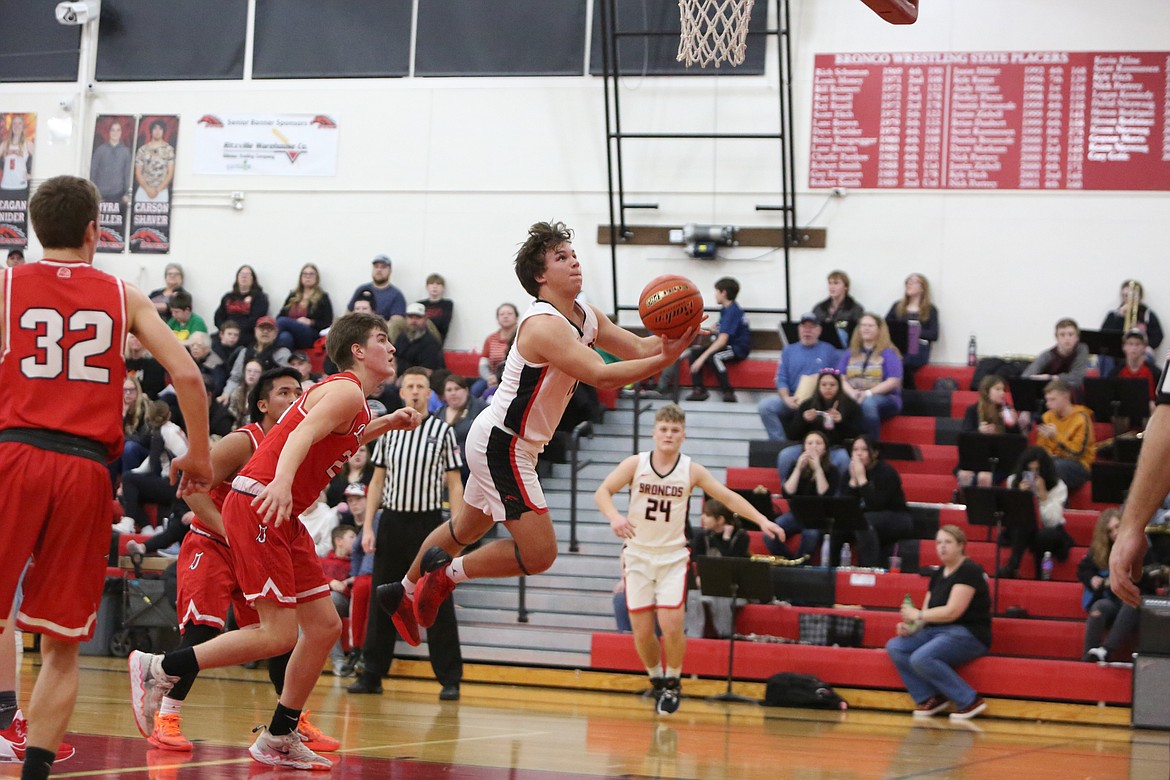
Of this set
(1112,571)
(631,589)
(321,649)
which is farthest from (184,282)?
(1112,571)

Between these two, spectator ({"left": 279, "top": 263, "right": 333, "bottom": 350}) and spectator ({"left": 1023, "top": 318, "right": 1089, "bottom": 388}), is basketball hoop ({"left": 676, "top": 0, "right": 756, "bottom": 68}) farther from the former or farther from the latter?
spectator ({"left": 279, "top": 263, "right": 333, "bottom": 350})

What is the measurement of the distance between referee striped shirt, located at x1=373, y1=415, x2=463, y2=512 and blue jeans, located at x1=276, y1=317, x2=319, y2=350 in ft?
19.7

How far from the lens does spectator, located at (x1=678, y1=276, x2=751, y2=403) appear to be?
13.5 m

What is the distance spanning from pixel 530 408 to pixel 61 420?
7.00ft

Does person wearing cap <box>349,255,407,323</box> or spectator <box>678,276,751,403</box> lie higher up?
person wearing cap <box>349,255,407,323</box>

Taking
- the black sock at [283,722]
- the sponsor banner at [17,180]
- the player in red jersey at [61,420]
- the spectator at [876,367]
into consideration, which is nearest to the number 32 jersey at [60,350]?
the player in red jersey at [61,420]

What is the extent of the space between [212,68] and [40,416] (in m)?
13.5

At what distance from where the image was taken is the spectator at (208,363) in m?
13.7

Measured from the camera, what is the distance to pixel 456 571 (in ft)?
19.4

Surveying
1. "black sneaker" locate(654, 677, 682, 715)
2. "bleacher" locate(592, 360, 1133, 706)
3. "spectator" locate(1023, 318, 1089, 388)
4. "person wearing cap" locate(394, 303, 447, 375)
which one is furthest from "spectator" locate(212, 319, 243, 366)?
"spectator" locate(1023, 318, 1089, 388)

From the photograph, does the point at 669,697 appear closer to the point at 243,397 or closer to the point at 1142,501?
the point at 1142,501

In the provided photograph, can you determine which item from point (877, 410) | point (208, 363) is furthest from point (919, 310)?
point (208, 363)

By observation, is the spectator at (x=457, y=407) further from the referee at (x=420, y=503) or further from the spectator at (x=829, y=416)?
the spectator at (x=829, y=416)

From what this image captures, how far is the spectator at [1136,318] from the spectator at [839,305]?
2429 millimetres
